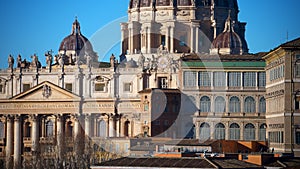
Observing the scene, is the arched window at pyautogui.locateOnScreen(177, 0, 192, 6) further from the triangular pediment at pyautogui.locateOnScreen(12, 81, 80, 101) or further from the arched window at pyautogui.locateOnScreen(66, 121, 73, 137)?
the triangular pediment at pyautogui.locateOnScreen(12, 81, 80, 101)

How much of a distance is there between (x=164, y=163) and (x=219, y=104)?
4620cm

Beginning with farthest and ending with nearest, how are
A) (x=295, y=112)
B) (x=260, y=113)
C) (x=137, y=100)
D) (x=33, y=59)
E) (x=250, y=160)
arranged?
(x=33, y=59) < (x=137, y=100) < (x=260, y=113) < (x=295, y=112) < (x=250, y=160)

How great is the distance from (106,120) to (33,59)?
11288 mm

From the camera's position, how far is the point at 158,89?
441 feet

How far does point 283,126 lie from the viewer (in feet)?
328

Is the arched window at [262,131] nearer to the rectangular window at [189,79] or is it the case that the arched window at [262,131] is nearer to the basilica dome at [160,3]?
the rectangular window at [189,79]

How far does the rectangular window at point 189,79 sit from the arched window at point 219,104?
2222 millimetres

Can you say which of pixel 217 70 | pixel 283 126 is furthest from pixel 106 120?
pixel 283 126

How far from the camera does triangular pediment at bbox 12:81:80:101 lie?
493 ft

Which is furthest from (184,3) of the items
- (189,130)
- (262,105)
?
(262,105)

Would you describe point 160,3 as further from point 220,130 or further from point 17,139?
point 220,130

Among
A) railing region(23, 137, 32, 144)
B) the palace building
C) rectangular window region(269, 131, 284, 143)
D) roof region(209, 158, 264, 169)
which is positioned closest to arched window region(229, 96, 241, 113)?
the palace building

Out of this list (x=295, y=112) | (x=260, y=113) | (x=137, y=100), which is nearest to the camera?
Result: (x=295, y=112)

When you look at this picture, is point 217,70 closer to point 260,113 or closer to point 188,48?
point 260,113
